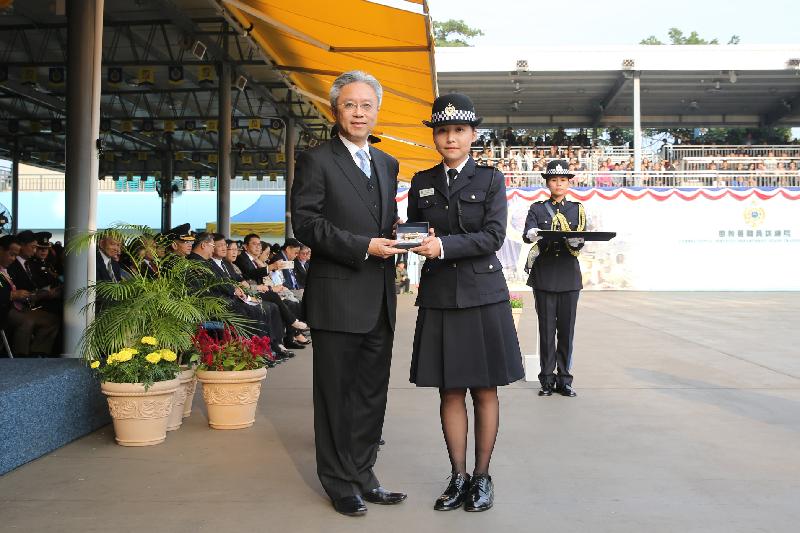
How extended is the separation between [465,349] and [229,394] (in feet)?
6.79

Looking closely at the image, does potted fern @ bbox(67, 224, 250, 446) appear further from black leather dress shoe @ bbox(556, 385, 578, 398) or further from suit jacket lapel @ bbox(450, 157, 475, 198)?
black leather dress shoe @ bbox(556, 385, 578, 398)

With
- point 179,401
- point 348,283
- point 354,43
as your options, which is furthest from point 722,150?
point 348,283

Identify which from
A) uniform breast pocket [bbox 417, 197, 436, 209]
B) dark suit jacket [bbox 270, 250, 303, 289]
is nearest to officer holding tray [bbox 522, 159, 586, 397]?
uniform breast pocket [bbox 417, 197, 436, 209]

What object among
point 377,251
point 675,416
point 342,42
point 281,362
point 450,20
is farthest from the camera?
point 450,20

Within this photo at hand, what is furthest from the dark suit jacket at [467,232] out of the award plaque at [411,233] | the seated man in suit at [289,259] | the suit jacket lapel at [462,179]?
the seated man in suit at [289,259]

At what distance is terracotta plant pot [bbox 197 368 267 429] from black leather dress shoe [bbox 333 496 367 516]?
1.78 m

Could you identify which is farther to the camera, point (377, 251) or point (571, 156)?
point (571, 156)

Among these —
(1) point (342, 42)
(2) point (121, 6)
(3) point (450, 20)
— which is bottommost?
(1) point (342, 42)

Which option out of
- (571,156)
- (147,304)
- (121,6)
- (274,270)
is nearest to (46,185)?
(571,156)

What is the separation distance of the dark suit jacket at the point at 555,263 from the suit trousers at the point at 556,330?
3.0 inches

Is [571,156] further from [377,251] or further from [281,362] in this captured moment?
[377,251]

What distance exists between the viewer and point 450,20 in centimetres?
5456

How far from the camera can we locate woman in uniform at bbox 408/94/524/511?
3.60 metres

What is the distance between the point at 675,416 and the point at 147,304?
349 centimetres
